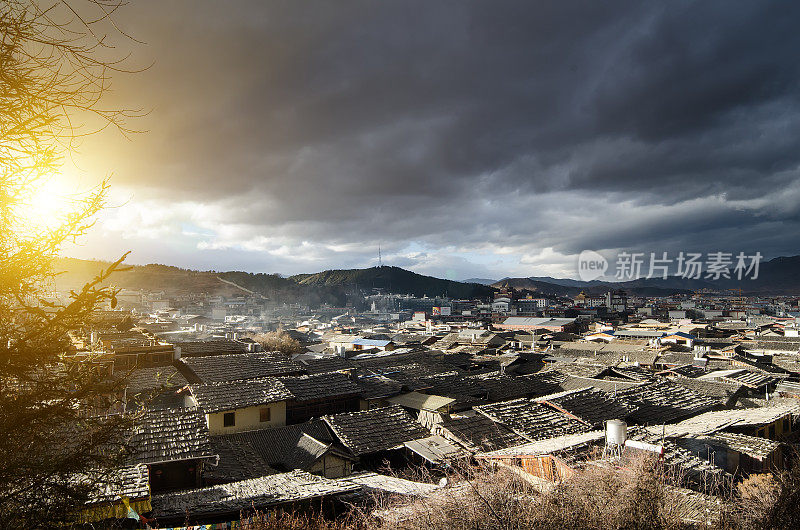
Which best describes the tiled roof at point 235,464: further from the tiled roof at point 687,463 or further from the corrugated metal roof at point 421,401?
the tiled roof at point 687,463

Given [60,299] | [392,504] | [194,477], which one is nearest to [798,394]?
[392,504]

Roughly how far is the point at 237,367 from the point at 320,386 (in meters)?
5.23

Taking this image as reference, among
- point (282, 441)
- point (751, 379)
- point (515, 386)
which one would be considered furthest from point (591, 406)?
point (751, 379)

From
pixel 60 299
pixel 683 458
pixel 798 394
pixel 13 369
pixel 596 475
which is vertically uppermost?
pixel 60 299

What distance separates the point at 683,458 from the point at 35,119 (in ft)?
Result: 48.1

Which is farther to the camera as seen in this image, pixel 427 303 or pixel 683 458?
pixel 427 303

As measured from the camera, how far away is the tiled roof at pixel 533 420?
17109mm

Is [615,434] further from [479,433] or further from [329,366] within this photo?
[329,366]

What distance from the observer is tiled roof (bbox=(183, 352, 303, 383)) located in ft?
75.3

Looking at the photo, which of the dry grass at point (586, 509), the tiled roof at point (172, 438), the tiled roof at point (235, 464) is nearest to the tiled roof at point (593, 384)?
the dry grass at point (586, 509)

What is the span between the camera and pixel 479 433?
1670 centimetres

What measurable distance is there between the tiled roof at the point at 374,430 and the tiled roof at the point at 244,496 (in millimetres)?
5006

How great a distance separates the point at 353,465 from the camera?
1573 centimetres

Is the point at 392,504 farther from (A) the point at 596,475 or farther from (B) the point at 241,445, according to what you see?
(B) the point at 241,445
